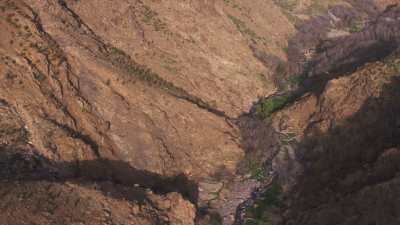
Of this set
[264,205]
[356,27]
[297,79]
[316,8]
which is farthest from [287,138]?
[316,8]

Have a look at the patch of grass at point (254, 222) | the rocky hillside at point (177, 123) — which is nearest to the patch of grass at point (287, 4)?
the rocky hillside at point (177, 123)

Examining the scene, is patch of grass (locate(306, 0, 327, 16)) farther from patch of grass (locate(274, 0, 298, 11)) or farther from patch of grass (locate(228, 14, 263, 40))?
patch of grass (locate(228, 14, 263, 40))

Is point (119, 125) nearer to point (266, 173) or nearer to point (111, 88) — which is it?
point (111, 88)

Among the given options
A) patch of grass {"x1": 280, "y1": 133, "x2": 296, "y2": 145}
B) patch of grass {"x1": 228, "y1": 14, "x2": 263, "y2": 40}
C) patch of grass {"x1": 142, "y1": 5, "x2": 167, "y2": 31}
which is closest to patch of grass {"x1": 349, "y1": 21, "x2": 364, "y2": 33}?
patch of grass {"x1": 228, "y1": 14, "x2": 263, "y2": 40}

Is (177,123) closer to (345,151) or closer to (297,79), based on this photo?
(345,151)

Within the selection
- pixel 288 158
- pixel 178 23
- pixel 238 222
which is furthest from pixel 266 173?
pixel 178 23

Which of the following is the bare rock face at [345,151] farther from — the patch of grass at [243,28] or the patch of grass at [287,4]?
the patch of grass at [287,4]
